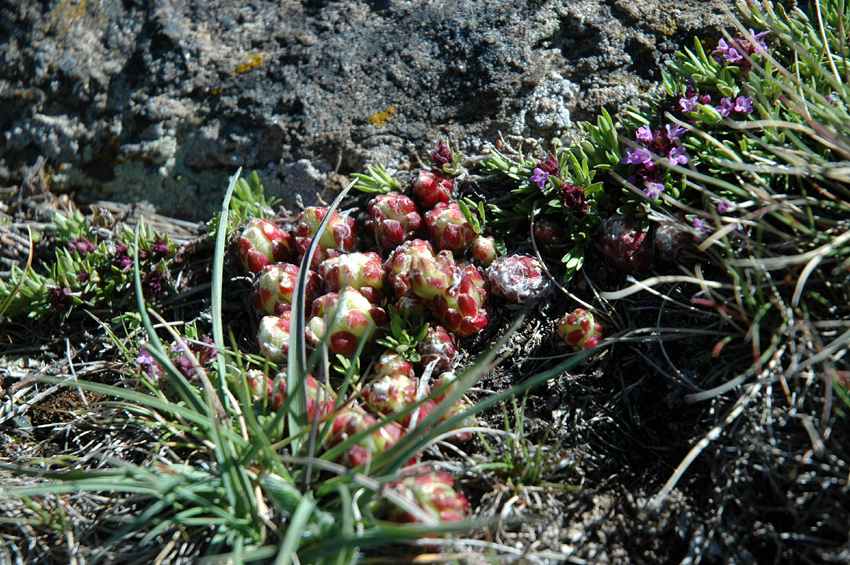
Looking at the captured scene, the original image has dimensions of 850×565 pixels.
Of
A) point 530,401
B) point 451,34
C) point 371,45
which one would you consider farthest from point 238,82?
point 530,401

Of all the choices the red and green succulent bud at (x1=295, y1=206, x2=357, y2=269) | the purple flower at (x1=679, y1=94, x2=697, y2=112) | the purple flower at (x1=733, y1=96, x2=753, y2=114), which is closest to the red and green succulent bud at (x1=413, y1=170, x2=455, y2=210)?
the red and green succulent bud at (x1=295, y1=206, x2=357, y2=269)

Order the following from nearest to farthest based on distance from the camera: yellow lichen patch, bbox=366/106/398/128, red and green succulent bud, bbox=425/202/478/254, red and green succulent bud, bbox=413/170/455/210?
red and green succulent bud, bbox=425/202/478/254 → red and green succulent bud, bbox=413/170/455/210 → yellow lichen patch, bbox=366/106/398/128

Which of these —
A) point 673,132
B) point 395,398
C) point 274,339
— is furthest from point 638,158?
point 274,339

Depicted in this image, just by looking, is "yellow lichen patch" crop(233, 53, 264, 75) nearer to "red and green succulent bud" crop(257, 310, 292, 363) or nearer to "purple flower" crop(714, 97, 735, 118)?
"red and green succulent bud" crop(257, 310, 292, 363)

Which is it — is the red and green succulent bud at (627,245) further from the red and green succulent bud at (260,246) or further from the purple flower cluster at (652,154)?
the red and green succulent bud at (260,246)

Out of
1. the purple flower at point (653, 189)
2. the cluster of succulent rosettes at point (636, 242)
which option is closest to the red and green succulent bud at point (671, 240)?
the cluster of succulent rosettes at point (636, 242)

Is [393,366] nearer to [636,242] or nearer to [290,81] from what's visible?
[636,242]

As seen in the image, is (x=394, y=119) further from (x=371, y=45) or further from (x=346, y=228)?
(x=346, y=228)
